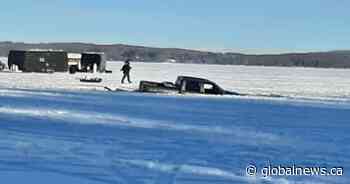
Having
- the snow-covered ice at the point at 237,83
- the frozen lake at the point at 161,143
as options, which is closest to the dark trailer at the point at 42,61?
the snow-covered ice at the point at 237,83

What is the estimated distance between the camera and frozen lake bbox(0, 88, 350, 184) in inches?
313

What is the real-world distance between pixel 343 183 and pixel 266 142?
4.00 meters

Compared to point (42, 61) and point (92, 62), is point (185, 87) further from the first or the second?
point (92, 62)

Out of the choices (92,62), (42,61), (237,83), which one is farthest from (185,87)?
(92,62)

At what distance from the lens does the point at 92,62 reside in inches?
2259

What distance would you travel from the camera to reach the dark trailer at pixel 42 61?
54.9 m

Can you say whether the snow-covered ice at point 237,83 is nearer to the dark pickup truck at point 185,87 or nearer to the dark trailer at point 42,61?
the dark pickup truck at point 185,87

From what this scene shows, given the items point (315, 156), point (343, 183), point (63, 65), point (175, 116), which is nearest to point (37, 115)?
point (175, 116)

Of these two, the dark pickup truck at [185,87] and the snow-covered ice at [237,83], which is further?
the snow-covered ice at [237,83]

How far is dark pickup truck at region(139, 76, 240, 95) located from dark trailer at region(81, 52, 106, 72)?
29.1 meters

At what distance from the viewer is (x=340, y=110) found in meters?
21.0

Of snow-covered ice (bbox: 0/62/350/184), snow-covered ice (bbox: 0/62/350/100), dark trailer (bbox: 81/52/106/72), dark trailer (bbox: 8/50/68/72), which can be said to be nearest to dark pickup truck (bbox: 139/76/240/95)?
snow-covered ice (bbox: 0/62/350/100)

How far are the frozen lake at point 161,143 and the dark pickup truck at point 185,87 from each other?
8068 mm

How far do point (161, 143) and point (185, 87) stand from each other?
57.3 feet
